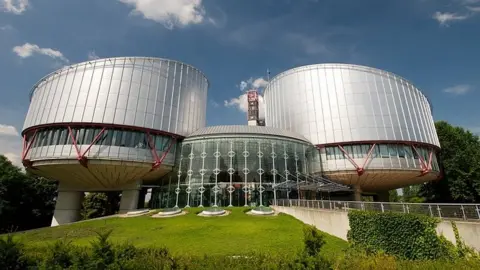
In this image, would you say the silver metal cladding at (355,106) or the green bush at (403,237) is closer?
the green bush at (403,237)

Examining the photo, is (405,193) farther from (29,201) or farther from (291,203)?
(29,201)

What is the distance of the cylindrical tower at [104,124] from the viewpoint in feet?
126

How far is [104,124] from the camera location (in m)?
39.0

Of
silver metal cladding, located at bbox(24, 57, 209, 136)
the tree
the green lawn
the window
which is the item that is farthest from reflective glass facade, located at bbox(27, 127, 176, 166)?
the tree

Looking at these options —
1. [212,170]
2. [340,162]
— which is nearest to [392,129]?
[340,162]

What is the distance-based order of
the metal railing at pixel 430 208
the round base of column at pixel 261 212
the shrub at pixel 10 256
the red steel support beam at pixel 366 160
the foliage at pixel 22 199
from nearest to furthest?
1. the shrub at pixel 10 256
2. the metal railing at pixel 430 208
3. the round base of column at pixel 261 212
4. the foliage at pixel 22 199
5. the red steel support beam at pixel 366 160

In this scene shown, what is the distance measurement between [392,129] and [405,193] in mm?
98148

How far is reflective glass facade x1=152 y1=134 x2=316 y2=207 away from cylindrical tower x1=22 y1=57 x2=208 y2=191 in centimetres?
447

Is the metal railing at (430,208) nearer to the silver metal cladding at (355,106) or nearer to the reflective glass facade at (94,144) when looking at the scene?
the reflective glass facade at (94,144)

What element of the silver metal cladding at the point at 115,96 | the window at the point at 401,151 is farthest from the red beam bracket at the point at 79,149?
the window at the point at 401,151

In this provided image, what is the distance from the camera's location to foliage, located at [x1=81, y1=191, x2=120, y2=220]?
233 feet

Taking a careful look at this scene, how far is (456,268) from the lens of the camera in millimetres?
9812

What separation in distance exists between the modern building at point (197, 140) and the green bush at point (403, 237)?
20.7m

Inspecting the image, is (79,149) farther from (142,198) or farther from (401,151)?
(401,151)
